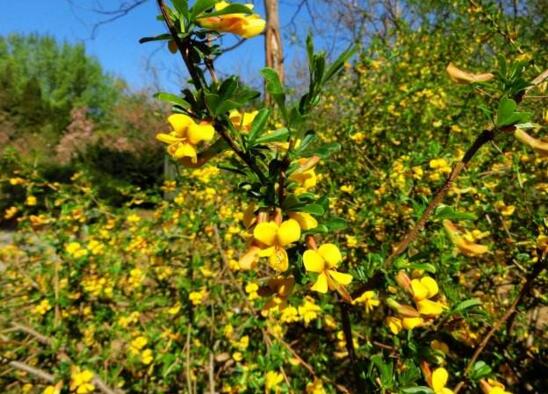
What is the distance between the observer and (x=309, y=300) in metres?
1.89

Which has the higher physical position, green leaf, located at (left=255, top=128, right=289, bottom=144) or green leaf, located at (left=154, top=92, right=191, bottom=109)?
green leaf, located at (left=154, top=92, right=191, bottom=109)

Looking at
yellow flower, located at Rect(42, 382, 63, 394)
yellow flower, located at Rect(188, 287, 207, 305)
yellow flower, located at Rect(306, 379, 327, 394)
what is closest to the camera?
yellow flower, located at Rect(306, 379, 327, 394)

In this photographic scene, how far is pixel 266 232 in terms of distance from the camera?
649 millimetres

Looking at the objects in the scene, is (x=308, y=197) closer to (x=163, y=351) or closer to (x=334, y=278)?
(x=334, y=278)

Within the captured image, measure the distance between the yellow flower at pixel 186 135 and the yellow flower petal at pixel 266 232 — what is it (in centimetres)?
16

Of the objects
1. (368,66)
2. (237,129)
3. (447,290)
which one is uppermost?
(368,66)

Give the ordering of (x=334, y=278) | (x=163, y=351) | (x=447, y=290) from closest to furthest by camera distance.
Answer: (x=334, y=278) < (x=447, y=290) < (x=163, y=351)

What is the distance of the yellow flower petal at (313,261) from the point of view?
674 millimetres

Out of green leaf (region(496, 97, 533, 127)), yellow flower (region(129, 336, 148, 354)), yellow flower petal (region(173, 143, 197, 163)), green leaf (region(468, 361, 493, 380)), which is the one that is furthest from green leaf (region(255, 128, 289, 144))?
yellow flower (region(129, 336, 148, 354))

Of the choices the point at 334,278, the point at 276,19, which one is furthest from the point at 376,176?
the point at 276,19

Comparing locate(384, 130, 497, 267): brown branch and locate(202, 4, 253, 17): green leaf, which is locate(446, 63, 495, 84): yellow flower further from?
locate(202, 4, 253, 17): green leaf

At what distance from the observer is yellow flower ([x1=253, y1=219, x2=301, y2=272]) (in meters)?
0.65

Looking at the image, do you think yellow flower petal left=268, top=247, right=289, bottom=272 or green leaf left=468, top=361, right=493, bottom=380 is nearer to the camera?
yellow flower petal left=268, top=247, right=289, bottom=272

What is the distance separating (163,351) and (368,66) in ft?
8.29
